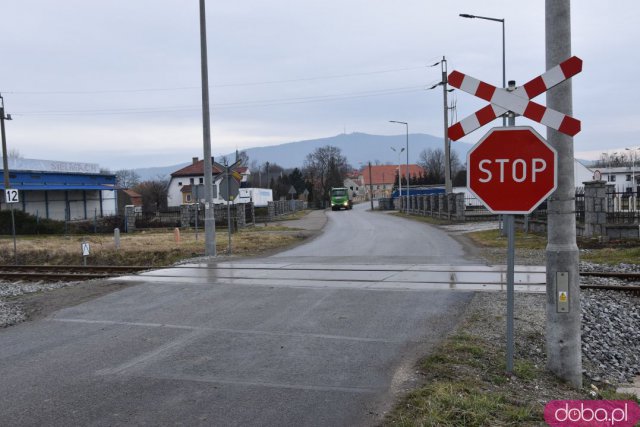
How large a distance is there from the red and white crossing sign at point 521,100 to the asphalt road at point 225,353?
2.62 metres

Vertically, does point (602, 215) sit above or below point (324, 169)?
below

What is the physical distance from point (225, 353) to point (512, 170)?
393 cm

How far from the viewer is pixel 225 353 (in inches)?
260

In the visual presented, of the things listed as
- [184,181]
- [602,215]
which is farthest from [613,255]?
[184,181]

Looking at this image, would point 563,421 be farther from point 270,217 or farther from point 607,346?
point 270,217

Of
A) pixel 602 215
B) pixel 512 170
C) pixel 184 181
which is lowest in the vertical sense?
pixel 602 215

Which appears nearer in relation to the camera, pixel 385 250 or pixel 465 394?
pixel 465 394

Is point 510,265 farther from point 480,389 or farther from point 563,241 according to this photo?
point 480,389

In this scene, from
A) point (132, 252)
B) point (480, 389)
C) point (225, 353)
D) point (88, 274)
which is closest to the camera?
point (480, 389)

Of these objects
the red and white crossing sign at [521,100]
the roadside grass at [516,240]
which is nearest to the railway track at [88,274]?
the red and white crossing sign at [521,100]

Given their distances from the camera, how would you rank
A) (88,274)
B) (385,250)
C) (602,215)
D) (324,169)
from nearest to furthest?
(88,274) < (602,215) < (385,250) < (324,169)

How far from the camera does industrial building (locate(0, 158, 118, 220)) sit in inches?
2020

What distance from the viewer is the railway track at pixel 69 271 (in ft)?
54.8

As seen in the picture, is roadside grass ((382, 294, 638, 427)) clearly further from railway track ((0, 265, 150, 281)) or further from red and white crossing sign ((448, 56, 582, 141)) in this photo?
railway track ((0, 265, 150, 281))
